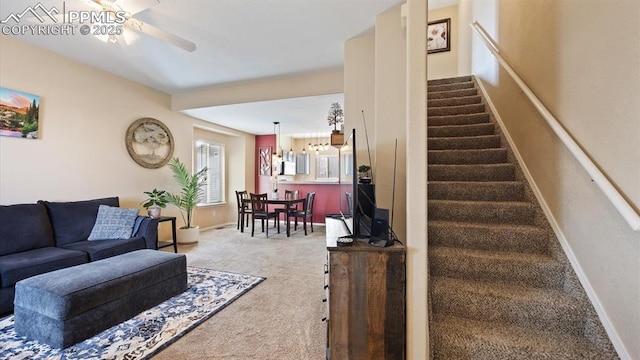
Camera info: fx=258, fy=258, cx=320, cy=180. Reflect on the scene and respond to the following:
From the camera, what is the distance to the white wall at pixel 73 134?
2.83m

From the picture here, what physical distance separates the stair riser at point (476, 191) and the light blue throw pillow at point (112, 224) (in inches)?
136

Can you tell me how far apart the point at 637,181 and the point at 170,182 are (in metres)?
5.41

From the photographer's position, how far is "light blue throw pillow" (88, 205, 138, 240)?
3039 millimetres

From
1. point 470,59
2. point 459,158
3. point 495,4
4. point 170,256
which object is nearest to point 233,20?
point 170,256

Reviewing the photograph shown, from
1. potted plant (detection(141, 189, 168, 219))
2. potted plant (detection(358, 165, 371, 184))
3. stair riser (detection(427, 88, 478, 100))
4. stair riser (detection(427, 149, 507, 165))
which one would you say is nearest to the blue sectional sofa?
potted plant (detection(141, 189, 168, 219))

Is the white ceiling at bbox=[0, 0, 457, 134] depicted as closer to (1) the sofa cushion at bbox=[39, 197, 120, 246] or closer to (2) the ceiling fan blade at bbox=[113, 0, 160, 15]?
(2) the ceiling fan blade at bbox=[113, 0, 160, 15]

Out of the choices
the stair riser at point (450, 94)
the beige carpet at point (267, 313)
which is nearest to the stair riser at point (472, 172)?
the stair riser at point (450, 94)

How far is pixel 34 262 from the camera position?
7.32ft

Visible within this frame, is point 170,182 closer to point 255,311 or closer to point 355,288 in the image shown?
point 255,311

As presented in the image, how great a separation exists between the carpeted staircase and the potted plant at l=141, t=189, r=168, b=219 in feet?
12.1

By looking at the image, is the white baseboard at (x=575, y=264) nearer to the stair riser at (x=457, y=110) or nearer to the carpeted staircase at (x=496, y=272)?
the carpeted staircase at (x=496, y=272)

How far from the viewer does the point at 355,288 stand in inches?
52.6

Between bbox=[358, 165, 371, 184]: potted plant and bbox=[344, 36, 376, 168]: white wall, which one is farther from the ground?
bbox=[344, 36, 376, 168]: white wall

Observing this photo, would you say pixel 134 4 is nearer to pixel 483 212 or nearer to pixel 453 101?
pixel 483 212
